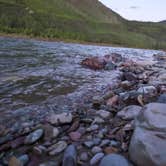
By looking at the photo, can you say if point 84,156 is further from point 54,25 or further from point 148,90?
point 54,25

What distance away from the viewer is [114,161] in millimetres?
3086

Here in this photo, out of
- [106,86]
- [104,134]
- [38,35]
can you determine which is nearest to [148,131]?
[104,134]

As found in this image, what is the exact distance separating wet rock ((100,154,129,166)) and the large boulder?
0.14 meters

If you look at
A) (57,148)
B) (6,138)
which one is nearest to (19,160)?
(57,148)

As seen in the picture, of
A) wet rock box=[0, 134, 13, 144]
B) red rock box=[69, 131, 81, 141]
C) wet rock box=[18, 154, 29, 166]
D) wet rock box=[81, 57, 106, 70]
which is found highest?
red rock box=[69, 131, 81, 141]

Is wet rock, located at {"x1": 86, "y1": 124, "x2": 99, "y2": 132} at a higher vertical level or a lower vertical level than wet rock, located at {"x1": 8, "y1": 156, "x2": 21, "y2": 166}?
higher

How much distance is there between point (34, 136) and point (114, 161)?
1.61 m

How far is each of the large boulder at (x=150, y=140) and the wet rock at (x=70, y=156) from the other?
2.59ft

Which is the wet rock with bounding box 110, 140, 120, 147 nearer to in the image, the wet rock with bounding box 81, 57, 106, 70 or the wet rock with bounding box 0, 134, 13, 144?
the wet rock with bounding box 0, 134, 13, 144

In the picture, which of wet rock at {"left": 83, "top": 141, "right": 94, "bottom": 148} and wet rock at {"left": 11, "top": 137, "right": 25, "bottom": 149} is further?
wet rock at {"left": 11, "top": 137, "right": 25, "bottom": 149}

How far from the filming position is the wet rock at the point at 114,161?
10.0 feet

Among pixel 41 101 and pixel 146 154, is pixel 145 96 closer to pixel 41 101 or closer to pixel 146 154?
pixel 41 101

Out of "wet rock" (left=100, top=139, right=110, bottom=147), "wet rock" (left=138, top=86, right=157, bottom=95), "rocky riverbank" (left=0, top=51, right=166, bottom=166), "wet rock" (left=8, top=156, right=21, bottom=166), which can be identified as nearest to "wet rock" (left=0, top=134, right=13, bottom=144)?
"rocky riverbank" (left=0, top=51, right=166, bottom=166)

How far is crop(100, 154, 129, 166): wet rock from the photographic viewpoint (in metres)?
3.05
